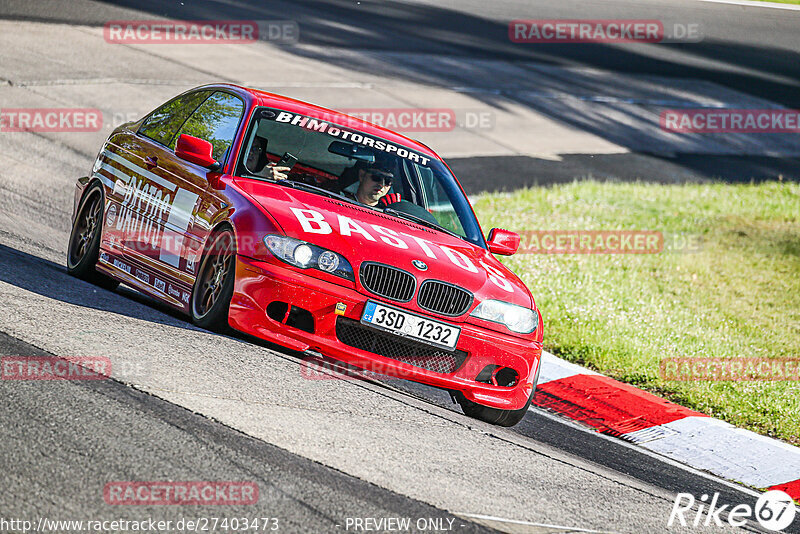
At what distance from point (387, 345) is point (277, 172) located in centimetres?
166

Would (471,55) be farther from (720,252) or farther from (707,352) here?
(707,352)

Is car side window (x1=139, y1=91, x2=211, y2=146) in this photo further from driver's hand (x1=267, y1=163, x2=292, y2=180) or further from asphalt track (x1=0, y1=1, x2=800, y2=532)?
asphalt track (x1=0, y1=1, x2=800, y2=532)

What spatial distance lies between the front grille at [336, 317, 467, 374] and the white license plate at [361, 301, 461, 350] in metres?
0.04

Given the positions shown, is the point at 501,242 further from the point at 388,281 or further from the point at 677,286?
the point at 677,286

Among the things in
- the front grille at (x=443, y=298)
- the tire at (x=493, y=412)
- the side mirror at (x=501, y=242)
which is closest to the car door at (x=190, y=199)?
the front grille at (x=443, y=298)

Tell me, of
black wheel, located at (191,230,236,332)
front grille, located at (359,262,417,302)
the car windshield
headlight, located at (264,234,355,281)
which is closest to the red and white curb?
the car windshield

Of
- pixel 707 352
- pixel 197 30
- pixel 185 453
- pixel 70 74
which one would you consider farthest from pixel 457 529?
pixel 197 30

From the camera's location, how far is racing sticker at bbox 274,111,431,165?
759 cm

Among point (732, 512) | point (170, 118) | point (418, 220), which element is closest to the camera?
point (732, 512)

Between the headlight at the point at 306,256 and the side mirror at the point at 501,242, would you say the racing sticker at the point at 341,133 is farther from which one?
the headlight at the point at 306,256

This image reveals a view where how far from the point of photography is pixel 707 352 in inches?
366

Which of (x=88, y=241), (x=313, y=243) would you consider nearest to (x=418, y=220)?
(x=313, y=243)

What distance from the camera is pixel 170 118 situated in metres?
8.20

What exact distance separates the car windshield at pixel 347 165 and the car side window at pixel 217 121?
175 mm
